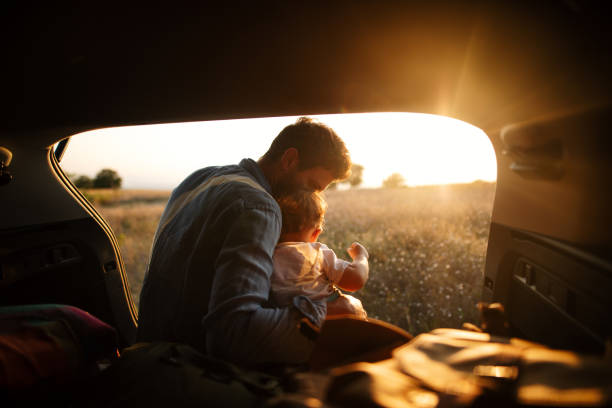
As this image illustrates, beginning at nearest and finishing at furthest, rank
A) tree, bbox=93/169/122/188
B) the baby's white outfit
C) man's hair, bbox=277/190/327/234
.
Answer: the baby's white outfit < man's hair, bbox=277/190/327/234 < tree, bbox=93/169/122/188

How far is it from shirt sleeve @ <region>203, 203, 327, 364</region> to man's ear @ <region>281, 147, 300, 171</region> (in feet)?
2.57

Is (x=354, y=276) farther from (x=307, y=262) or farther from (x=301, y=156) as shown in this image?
(x=301, y=156)

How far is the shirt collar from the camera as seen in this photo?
1.81 metres

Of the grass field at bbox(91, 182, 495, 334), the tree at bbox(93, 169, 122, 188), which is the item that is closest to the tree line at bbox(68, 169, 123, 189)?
the tree at bbox(93, 169, 122, 188)

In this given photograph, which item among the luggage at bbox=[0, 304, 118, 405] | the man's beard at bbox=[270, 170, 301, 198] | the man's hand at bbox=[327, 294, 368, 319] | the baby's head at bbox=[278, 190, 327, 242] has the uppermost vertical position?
the man's beard at bbox=[270, 170, 301, 198]

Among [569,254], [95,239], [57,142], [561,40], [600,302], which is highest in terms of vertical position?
[561,40]

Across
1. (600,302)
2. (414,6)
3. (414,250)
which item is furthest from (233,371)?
(414,250)

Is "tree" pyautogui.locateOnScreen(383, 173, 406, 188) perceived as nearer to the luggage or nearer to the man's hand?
the man's hand

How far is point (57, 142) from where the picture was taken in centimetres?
224

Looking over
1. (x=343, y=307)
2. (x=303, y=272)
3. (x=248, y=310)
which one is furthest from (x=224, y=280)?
(x=343, y=307)

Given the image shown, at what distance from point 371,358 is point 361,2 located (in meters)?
1.08

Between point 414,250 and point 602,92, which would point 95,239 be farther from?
point 602,92

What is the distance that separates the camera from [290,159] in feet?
6.58

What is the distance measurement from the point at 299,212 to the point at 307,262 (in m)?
0.32
